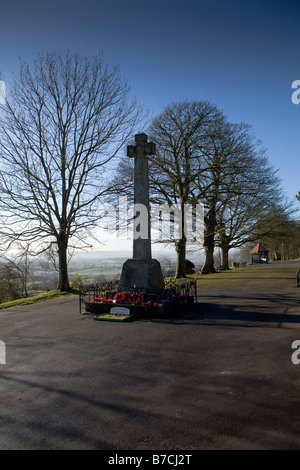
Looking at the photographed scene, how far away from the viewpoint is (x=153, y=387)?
194 inches

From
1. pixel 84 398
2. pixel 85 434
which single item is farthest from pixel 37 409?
pixel 85 434

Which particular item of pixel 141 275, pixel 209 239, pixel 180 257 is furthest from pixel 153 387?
pixel 209 239

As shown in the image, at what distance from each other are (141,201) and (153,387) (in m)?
9.00

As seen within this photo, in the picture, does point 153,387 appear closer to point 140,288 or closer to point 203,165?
point 140,288

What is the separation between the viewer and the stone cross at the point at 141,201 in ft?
42.9

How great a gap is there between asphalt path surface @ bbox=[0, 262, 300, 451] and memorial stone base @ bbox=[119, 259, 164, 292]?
334 cm

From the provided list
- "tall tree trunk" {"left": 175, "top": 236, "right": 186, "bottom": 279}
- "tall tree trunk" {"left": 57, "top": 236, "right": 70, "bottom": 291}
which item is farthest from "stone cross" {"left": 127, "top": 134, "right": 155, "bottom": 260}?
"tall tree trunk" {"left": 175, "top": 236, "right": 186, "bottom": 279}

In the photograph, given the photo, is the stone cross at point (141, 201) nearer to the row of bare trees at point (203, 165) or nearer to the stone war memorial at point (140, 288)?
the stone war memorial at point (140, 288)

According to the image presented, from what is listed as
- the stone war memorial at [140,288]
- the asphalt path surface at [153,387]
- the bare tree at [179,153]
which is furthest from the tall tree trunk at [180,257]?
the asphalt path surface at [153,387]

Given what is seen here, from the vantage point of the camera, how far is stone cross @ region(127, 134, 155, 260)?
13.1 metres

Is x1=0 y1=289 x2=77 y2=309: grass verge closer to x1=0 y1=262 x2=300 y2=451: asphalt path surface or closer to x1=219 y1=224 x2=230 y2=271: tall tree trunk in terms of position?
x1=0 y1=262 x2=300 y2=451: asphalt path surface

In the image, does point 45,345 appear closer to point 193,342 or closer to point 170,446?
point 193,342

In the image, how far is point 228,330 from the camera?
8305 mm
